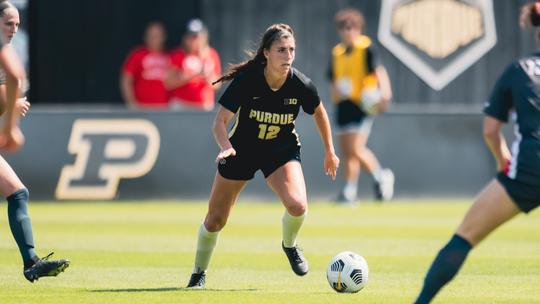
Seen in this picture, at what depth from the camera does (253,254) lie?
12.7 metres

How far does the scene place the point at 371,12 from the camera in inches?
915

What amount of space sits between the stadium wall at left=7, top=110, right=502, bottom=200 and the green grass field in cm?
40

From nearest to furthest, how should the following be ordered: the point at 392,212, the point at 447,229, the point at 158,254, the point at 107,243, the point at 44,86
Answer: the point at 158,254 < the point at 107,243 < the point at 447,229 < the point at 392,212 < the point at 44,86

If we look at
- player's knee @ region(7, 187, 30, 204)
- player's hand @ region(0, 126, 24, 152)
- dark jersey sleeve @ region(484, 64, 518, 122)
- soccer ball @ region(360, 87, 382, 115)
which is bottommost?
soccer ball @ region(360, 87, 382, 115)

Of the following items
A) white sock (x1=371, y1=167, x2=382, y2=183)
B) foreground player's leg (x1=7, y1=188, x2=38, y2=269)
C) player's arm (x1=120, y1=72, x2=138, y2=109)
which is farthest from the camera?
player's arm (x1=120, y1=72, x2=138, y2=109)

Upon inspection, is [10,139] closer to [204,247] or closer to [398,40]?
[204,247]

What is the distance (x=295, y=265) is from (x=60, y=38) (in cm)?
1315

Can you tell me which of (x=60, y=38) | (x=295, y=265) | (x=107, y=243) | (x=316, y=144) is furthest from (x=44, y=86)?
(x=295, y=265)

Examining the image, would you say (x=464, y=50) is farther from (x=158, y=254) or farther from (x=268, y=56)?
(x=268, y=56)

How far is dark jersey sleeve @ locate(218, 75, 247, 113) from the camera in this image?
9773mm

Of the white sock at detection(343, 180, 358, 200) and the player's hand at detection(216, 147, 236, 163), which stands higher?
the player's hand at detection(216, 147, 236, 163)

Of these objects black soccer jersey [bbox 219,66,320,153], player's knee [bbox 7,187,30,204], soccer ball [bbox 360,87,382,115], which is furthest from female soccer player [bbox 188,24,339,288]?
soccer ball [bbox 360,87,382,115]

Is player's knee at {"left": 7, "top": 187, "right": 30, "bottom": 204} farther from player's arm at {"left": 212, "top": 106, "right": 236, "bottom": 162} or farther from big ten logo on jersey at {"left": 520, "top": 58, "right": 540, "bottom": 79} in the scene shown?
big ten logo on jersey at {"left": 520, "top": 58, "right": 540, "bottom": 79}

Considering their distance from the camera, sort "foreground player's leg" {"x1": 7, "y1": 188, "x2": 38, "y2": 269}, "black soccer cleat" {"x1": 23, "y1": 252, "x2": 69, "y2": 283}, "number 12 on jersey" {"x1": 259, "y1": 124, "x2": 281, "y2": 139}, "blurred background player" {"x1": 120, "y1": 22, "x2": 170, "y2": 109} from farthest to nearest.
A: 1. "blurred background player" {"x1": 120, "y1": 22, "x2": 170, "y2": 109}
2. "number 12 on jersey" {"x1": 259, "y1": 124, "x2": 281, "y2": 139}
3. "foreground player's leg" {"x1": 7, "y1": 188, "x2": 38, "y2": 269}
4. "black soccer cleat" {"x1": 23, "y1": 252, "x2": 69, "y2": 283}
